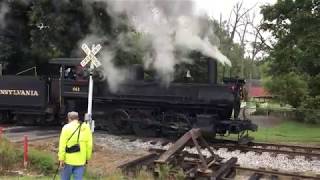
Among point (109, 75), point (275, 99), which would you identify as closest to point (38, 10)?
point (109, 75)

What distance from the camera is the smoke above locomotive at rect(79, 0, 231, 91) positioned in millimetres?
16797

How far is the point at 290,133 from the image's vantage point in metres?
21.5

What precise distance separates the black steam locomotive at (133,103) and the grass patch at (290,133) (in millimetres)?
2243

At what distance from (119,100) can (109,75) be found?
3.17 feet

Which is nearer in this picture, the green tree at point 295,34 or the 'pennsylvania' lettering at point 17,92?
the green tree at point 295,34

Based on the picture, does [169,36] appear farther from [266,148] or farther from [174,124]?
[266,148]

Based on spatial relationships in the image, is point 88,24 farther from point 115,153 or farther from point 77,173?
point 77,173

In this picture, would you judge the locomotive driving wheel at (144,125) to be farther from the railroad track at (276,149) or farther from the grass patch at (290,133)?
the grass patch at (290,133)

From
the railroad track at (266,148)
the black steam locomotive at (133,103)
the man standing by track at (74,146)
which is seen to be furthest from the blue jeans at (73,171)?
the black steam locomotive at (133,103)

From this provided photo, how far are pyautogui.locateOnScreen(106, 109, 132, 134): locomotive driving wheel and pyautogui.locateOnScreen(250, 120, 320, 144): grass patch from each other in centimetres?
478

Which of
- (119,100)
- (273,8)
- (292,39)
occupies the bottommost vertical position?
(119,100)

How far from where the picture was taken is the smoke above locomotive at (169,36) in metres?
16.8

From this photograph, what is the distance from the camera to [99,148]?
48.1 feet

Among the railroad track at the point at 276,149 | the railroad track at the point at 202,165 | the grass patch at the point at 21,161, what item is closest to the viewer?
the railroad track at the point at 202,165
